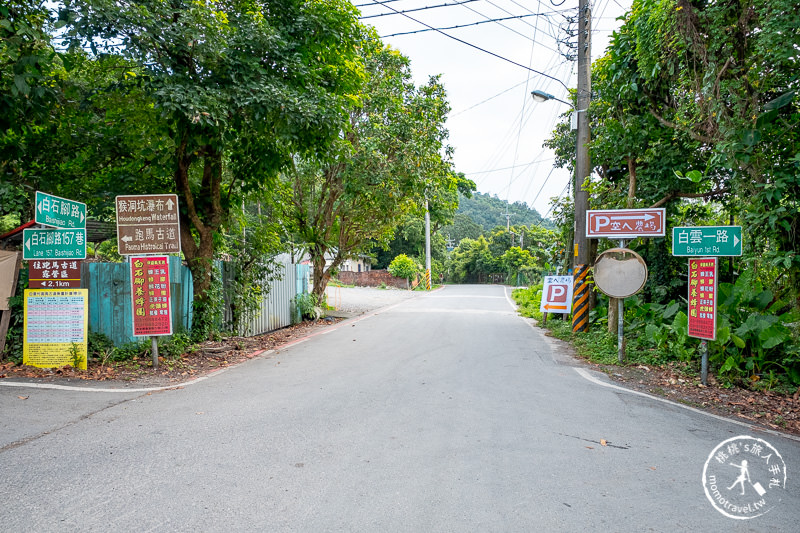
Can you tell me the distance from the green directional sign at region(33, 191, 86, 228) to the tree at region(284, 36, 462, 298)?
6.82 metres

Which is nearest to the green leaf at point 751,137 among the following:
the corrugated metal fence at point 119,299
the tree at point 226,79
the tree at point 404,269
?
the tree at point 226,79

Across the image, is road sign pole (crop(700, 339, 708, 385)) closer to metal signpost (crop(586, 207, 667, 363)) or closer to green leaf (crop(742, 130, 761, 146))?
metal signpost (crop(586, 207, 667, 363))

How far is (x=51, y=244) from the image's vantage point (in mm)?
7219

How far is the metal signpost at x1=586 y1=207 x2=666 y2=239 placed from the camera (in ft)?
27.8

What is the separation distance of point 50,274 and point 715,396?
9.79 m

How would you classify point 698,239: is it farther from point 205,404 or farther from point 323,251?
point 323,251

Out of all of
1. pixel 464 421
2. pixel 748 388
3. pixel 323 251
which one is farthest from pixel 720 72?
pixel 323 251

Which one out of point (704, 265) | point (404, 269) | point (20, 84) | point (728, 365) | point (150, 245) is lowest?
point (728, 365)

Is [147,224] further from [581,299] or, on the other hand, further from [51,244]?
[581,299]

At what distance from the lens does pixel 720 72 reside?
23.0 feet

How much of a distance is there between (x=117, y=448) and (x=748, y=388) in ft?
26.2

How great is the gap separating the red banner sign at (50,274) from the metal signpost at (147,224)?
806mm

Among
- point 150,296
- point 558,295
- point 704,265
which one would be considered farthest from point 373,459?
point 558,295

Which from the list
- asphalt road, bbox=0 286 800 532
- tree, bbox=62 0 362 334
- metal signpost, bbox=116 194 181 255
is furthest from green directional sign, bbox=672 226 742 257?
metal signpost, bbox=116 194 181 255
